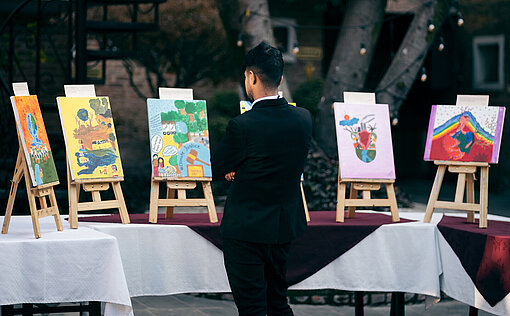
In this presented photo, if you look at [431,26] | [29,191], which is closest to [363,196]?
[29,191]

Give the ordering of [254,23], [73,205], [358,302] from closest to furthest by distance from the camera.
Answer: [73,205]
[358,302]
[254,23]

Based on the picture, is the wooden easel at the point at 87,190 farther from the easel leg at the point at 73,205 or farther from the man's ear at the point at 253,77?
the man's ear at the point at 253,77

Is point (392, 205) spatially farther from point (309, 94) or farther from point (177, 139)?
point (309, 94)

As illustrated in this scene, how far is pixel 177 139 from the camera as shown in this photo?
379 cm

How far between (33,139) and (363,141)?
5.83ft

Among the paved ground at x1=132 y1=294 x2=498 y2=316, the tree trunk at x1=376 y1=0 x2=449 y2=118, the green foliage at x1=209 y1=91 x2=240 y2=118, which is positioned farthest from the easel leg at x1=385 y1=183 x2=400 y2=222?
the green foliage at x1=209 y1=91 x2=240 y2=118

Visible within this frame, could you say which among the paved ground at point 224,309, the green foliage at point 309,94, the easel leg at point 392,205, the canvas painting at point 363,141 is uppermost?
the green foliage at point 309,94

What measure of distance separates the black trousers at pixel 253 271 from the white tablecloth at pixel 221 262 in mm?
663

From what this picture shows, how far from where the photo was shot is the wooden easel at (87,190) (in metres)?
3.53

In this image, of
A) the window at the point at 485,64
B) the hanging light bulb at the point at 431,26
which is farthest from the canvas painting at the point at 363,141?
the window at the point at 485,64

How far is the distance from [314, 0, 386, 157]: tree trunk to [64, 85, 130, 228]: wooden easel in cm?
449

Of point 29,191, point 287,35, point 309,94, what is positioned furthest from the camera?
point 287,35

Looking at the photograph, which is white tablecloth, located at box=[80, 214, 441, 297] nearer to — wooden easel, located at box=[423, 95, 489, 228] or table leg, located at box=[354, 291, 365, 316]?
wooden easel, located at box=[423, 95, 489, 228]

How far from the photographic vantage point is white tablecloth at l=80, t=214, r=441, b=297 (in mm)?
3510
